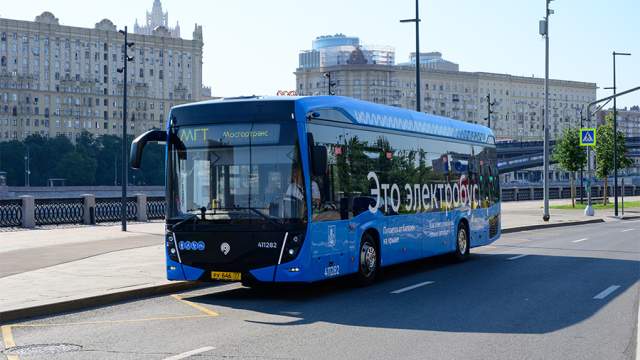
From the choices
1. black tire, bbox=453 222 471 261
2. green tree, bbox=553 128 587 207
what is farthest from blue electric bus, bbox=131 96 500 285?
green tree, bbox=553 128 587 207

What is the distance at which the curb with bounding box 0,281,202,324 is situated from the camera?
12.1 metres

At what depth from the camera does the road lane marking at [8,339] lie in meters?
9.33

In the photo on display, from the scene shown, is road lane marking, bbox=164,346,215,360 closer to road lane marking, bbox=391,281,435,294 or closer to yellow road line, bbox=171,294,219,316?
yellow road line, bbox=171,294,219,316

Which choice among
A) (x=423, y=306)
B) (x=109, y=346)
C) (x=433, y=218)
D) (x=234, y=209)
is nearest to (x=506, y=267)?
(x=433, y=218)

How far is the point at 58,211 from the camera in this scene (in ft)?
111

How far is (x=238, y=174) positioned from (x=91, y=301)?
2.80 meters

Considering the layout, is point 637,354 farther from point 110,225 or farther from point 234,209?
point 110,225

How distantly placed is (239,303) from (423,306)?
8.87ft

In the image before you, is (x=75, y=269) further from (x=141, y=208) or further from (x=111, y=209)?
(x=141, y=208)

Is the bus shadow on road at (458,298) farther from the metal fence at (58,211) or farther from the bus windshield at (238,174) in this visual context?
the metal fence at (58,211)

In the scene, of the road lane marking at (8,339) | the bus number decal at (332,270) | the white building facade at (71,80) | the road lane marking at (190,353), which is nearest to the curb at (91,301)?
the road lane marking at (8,339)

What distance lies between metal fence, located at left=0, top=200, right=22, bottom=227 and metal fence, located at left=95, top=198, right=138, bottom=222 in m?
3.80

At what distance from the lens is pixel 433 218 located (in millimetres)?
18688

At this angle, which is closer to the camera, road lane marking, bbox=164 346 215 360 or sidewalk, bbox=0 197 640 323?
road lane marking, bbox=164 346 215 360
